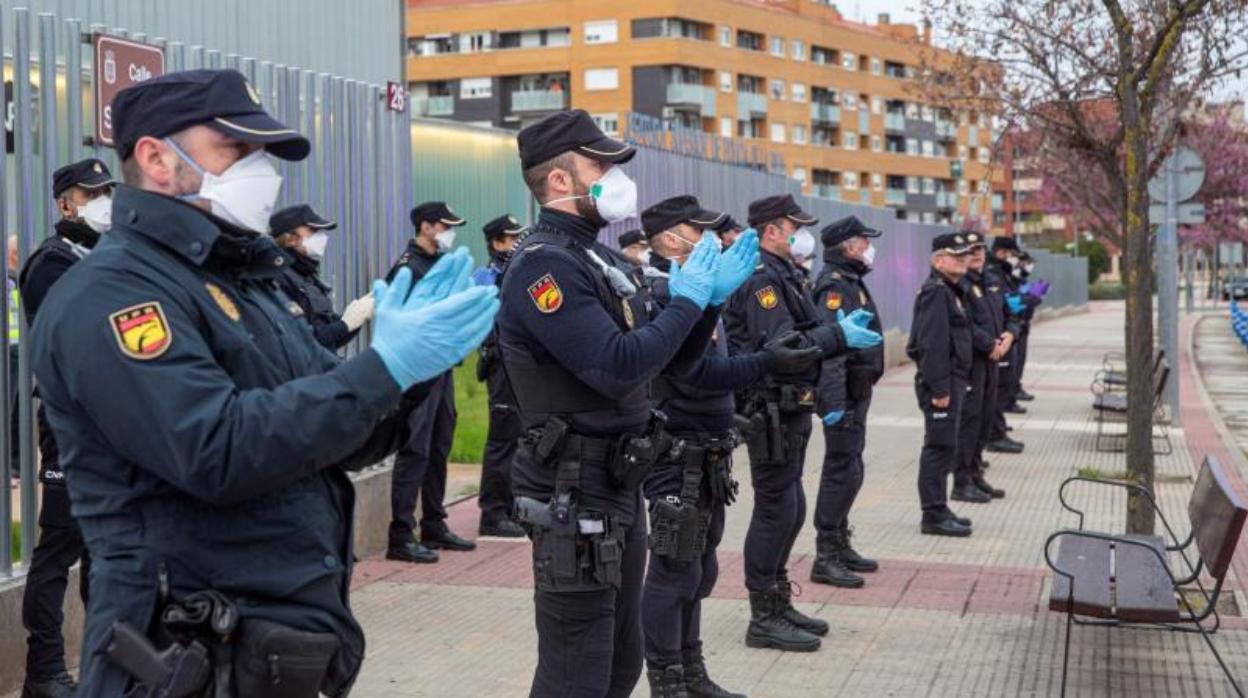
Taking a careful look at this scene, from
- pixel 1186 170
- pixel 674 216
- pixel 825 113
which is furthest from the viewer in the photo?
pixel 825 113

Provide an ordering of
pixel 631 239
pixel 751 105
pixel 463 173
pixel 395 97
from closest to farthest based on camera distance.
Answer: pixel 395 97 < pixel 631 239 < pixel 463 173 < pixel 751 105

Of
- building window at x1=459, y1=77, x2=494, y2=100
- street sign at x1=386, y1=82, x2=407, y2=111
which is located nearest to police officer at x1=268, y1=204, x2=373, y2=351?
street sign at x1=386, y1=82, x2=407, y2=111

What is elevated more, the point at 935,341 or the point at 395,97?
the point at 395,97

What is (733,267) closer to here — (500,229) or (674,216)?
(674,216)

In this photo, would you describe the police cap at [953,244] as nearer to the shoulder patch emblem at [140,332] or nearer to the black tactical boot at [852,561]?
the black tactical boot at [852,561]

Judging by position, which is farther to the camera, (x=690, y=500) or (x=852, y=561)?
(x=852, y=561)

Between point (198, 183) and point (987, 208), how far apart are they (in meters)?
123

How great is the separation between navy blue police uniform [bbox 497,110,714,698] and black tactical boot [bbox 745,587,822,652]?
2500 millimetres

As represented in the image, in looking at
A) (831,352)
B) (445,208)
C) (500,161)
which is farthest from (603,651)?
(500,161)

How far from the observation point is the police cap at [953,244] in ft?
33.7

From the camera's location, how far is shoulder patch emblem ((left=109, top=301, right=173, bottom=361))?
8.76 feet

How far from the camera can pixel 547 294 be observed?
14.3ft

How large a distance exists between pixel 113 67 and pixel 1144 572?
528 centimetres

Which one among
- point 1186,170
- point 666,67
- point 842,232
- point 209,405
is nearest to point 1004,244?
point 1186,170
